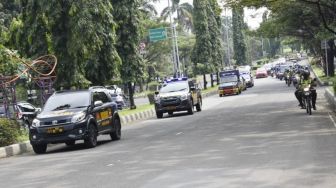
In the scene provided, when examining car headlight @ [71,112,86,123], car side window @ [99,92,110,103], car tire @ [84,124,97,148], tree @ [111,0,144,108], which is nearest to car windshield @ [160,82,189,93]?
tree @ [111,0,144,108]

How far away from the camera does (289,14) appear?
1918 inches

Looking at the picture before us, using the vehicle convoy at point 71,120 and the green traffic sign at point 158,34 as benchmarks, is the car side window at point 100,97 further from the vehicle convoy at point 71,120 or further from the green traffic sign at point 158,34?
the green traffic sign at point 158,34

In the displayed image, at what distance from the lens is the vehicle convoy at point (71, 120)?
17.0 m

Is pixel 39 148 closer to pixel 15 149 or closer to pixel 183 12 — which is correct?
pixel 15 149

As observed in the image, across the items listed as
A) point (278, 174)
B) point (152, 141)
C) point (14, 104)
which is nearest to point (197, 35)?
point (14, 104)

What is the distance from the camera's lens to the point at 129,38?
40.0 m

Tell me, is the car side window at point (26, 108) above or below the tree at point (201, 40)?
below

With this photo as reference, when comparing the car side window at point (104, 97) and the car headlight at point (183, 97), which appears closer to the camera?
the car side window at point (104, 97)

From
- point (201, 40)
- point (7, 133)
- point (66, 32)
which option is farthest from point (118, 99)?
point (201, 40)

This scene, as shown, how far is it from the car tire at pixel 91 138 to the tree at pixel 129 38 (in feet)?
70.4

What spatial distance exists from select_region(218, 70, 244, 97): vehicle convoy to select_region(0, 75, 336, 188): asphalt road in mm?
33489

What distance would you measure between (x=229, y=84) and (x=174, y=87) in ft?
73.5

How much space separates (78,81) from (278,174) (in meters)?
19.6

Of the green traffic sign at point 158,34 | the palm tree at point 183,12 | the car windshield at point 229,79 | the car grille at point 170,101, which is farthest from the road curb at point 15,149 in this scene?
the palm tree at point 183,12
